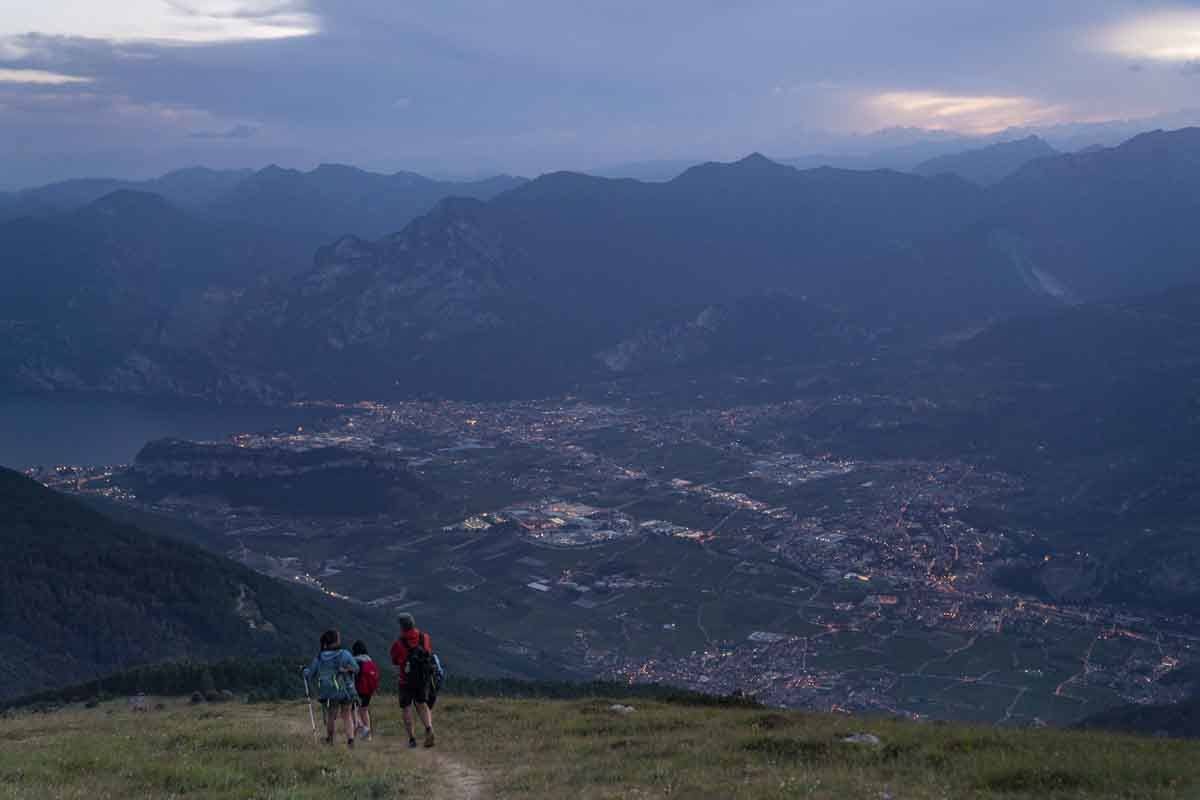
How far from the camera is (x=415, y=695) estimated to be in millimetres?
24188

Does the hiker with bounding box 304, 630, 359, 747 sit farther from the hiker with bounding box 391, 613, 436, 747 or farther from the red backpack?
the hiker with bounding box 391, 613, 436, 747

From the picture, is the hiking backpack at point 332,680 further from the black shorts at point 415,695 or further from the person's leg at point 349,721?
the black shorts at point 415,695

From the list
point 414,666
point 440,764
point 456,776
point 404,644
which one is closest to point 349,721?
point 414,666

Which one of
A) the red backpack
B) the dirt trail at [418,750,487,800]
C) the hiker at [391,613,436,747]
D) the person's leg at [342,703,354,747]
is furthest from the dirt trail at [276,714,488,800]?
the red backpack

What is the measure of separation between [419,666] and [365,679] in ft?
4.69

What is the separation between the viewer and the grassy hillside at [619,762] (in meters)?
Answer: 18.6

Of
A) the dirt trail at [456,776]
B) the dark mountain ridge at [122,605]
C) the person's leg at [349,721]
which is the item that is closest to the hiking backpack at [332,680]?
the person's leg at [349,721]

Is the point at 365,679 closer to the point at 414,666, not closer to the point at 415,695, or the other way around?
the point at 415,695

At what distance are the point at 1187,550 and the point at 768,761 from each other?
128324 mm

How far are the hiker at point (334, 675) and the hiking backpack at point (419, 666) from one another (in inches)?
47.2

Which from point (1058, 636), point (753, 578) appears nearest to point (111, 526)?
point (753, 578)

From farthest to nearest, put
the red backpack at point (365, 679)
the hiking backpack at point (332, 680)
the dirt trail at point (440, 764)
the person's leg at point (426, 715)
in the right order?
1. the person's leg at point (426, 715)
2. the red backpack at point (365, 679)
3. the hiking backpack at point (332, 680)
4. the dirt trail at point (440, 764)

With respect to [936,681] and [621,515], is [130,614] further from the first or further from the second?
[621,515]

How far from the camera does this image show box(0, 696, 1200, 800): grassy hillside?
18.6 meters
